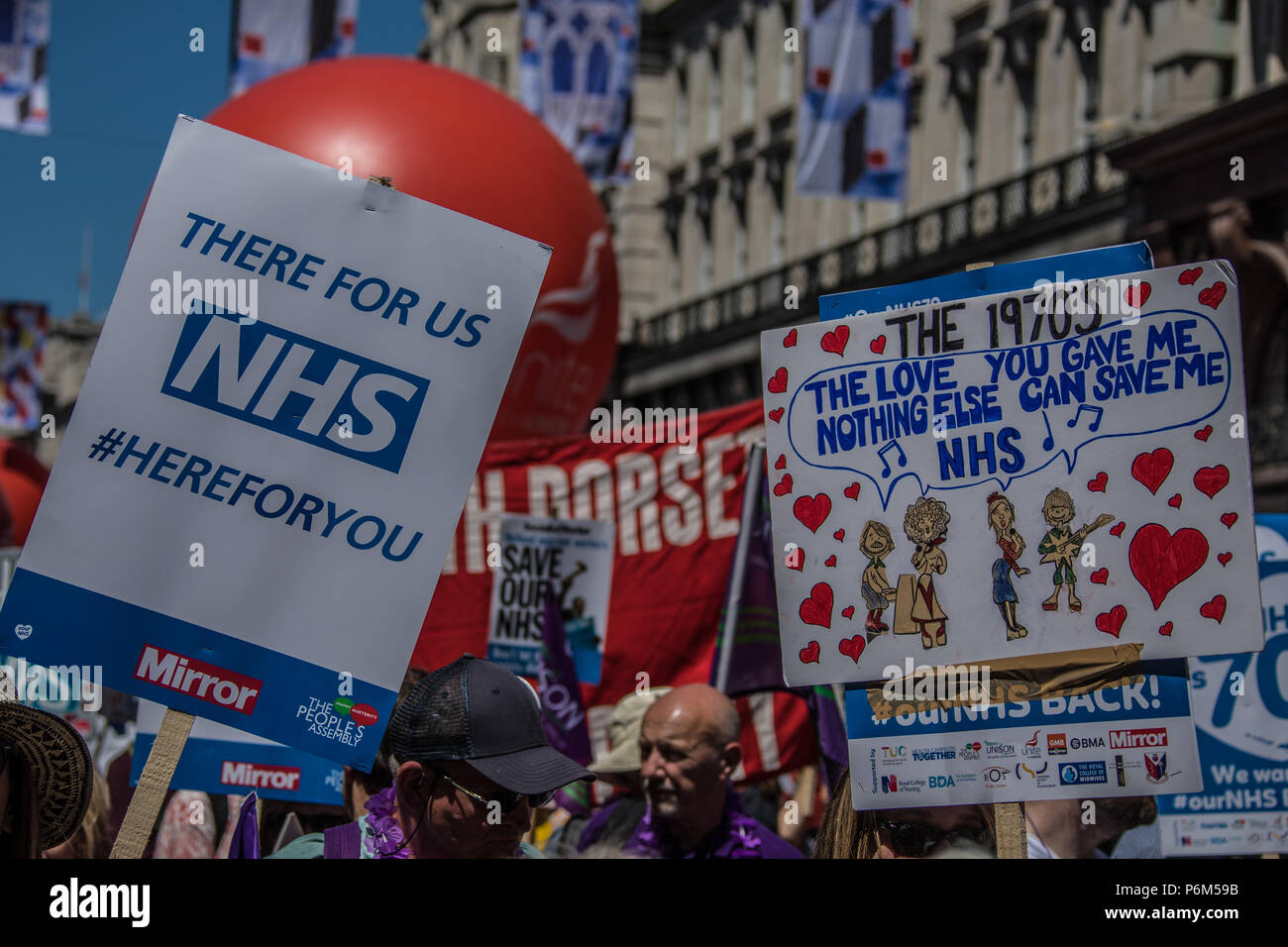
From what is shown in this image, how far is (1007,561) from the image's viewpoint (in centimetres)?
339

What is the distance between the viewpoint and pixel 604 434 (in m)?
8.00

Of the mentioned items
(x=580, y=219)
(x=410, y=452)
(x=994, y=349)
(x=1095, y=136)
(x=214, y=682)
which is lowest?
(x=214, y=682)

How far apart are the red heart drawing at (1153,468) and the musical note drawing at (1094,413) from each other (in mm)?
98

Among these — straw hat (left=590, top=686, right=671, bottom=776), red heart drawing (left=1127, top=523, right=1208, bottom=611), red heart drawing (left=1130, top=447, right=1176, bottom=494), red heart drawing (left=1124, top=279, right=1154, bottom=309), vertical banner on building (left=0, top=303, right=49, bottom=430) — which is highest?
vertical banner on building (left=0, top=303, right=49, bottom=430)

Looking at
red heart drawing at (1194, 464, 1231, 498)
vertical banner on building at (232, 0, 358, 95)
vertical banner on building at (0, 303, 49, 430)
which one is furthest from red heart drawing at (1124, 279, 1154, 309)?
vertical banner on building at (0, 303, 49, 430)

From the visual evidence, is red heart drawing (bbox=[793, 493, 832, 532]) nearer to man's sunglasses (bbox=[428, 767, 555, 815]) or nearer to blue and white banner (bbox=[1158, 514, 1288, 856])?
man's sunglasses (bbox=[428, 767, 555, 815])

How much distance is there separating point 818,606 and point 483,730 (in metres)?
0.73

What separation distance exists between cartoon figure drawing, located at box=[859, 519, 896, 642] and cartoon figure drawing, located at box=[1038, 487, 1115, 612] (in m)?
0.31

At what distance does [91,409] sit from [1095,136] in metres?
23.3

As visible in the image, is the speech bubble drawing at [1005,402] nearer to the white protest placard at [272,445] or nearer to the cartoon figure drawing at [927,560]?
the cartoon figure drawing at [927,560]

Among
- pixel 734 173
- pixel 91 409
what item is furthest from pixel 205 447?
pixel 734 173

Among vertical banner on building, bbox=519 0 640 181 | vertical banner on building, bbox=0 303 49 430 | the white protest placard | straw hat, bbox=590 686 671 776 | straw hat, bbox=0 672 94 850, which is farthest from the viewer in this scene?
vertical banner on building, bbox=0 303 49 430

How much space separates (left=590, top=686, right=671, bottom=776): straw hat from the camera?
6289mm

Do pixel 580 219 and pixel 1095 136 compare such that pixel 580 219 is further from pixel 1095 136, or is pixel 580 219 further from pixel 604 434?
pixel 1095 136
